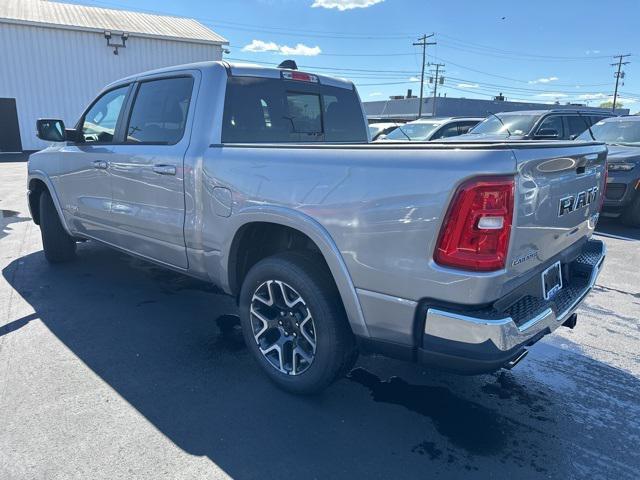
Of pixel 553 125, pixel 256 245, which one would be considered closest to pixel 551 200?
Answer: pixel 256 245

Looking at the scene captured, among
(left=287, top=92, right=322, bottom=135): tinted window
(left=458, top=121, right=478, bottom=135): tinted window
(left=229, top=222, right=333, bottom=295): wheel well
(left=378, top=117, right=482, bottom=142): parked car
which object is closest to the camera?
(left=229, top=222, right=333, bottom=295): wheel well

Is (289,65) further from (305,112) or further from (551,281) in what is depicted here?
(551,281)

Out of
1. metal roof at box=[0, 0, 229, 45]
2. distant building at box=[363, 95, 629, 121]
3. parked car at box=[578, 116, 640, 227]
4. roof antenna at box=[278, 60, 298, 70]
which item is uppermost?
metal roof at box=[0, 0, 229, 45]

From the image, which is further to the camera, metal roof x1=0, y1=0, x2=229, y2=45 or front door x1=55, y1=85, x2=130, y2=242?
metal roof x1=0, y1=0, x2=229, y2=45

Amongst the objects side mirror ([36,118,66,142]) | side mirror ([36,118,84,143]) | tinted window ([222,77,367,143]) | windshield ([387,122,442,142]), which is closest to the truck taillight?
tinted window ([222,77,367,143])

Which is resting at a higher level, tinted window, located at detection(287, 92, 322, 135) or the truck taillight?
tinted window, located at detection(287, 92, 322, 135)

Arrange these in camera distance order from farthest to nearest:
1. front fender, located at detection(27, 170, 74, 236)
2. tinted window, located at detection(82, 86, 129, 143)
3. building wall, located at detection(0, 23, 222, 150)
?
building wall, located at detection(0, 23, 222, 150)
front fender, located at detection(27, 170, 74, 236)
tinted window, located at detection(82, 86, 129, 143)

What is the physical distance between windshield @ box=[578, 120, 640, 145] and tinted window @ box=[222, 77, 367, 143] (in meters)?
5.87

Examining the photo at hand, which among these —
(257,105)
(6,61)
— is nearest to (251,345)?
(257,105)

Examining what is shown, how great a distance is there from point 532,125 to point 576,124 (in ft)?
5.63

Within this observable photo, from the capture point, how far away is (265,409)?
2.77 m

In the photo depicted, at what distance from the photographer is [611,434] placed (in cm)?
257

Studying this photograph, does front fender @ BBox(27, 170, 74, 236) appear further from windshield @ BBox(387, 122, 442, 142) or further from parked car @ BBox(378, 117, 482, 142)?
windshield @ BBox(387, 122, 442, 142)

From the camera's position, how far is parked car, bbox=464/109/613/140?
931 centimetres
